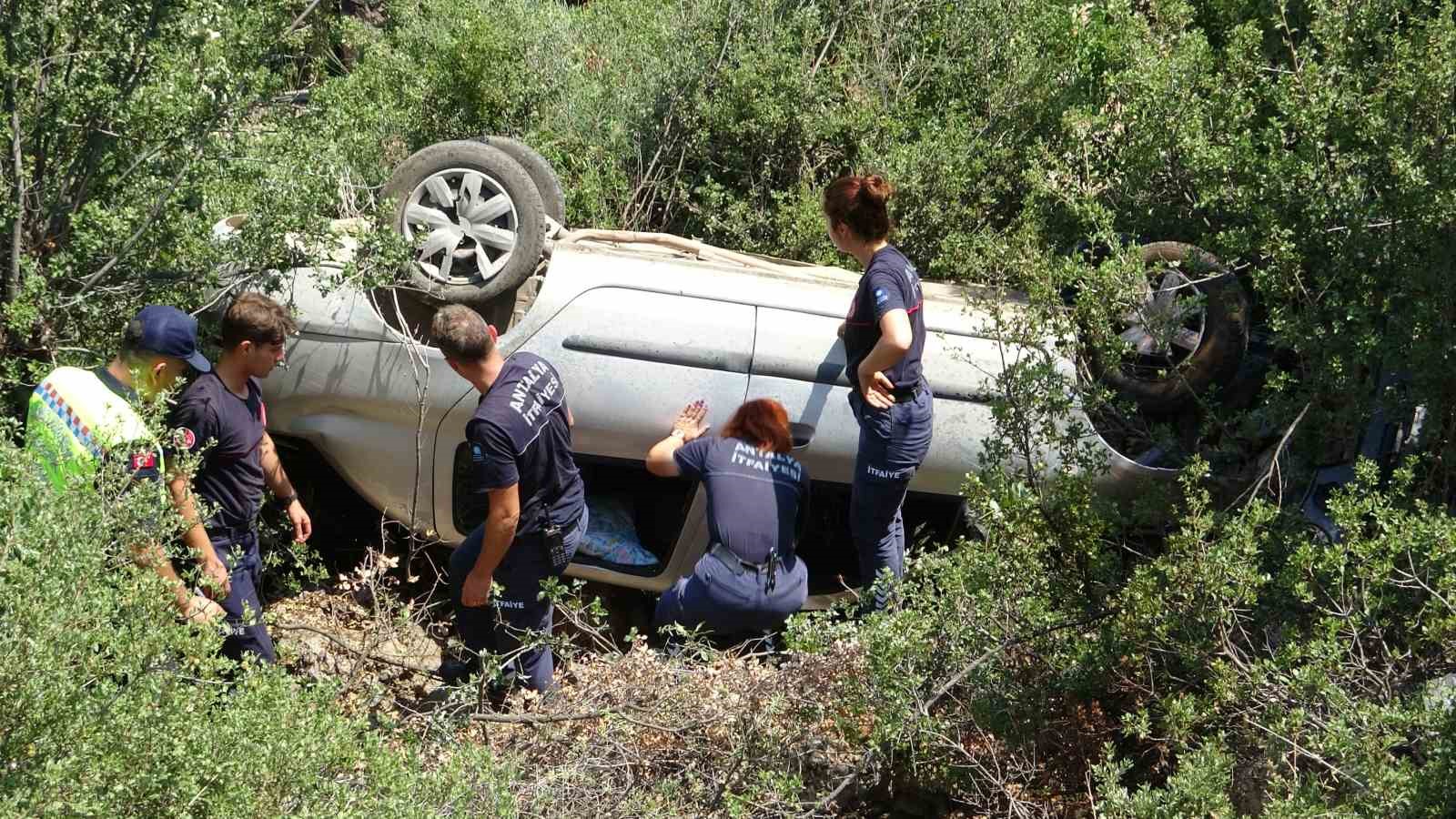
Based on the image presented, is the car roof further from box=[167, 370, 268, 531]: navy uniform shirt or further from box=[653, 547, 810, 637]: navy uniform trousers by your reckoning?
box=[167, 370, 268, 531]: navy uniform shirt

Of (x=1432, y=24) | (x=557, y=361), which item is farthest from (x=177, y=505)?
(x=1432, y=24)

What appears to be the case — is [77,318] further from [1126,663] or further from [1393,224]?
[1393,224]

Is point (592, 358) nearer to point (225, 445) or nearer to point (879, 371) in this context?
point (879, 371)

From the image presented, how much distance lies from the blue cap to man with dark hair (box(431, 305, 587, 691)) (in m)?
0.77

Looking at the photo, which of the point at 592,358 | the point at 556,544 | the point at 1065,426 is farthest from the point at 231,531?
the point at 1065,426

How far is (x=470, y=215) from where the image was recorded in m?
4.99

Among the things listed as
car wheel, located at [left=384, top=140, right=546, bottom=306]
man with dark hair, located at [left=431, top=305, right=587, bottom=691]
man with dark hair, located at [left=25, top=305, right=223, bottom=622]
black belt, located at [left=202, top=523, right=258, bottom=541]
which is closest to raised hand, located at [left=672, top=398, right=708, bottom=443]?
man with dark hair, located at [left=431, top=305, right=587, bottom=691]

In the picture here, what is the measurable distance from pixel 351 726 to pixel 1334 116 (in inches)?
145

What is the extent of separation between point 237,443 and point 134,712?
1415 millimetres

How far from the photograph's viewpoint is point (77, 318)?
14.3 ft

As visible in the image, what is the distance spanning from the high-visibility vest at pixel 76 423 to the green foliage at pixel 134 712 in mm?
184

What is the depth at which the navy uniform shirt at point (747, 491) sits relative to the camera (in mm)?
4480

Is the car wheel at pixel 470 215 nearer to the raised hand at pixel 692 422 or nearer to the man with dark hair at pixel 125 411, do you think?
the raised hand at pixel 692 422

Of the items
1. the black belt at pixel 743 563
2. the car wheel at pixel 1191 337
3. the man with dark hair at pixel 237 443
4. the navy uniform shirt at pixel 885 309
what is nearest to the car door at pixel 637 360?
the navy uniform shirt at pixel 885 309
